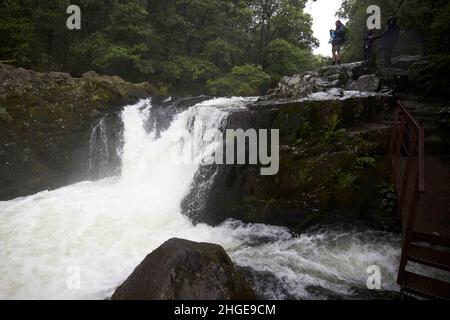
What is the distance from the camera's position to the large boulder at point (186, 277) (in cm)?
395

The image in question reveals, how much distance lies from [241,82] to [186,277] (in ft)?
53.3

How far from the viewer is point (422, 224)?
4742 mm

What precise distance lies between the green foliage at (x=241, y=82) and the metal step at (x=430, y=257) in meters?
15.5

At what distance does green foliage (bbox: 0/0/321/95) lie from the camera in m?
15.7

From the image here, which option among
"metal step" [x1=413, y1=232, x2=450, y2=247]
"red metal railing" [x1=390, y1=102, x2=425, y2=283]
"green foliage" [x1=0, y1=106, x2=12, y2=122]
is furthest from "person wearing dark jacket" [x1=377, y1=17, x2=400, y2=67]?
"green foliage" [x1=0, y1=106, x2=12, y2=122]

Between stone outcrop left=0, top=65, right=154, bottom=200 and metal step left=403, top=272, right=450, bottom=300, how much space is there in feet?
34.3

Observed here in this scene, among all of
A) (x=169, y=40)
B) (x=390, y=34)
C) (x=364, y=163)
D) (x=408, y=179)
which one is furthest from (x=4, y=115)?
(x=390, y=34)

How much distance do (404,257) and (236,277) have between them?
7.99ft

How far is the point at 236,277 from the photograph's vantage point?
430cm

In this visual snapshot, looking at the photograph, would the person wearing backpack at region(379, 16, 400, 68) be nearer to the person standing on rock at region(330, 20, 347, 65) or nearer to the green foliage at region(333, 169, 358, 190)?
the person standing on rock at region(330, 20, 347, 65)

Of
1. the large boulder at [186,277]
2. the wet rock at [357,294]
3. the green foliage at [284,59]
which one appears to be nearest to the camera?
the large boulder at [186,277]

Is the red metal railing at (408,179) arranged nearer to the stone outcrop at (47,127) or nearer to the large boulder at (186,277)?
the large boulder at (186,277)

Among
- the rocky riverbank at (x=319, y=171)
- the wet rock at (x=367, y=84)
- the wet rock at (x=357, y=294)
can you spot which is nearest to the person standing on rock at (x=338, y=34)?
the wet rock at (x=367, y=84)

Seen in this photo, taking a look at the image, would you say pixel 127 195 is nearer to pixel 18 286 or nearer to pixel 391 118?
pixel 18 286
